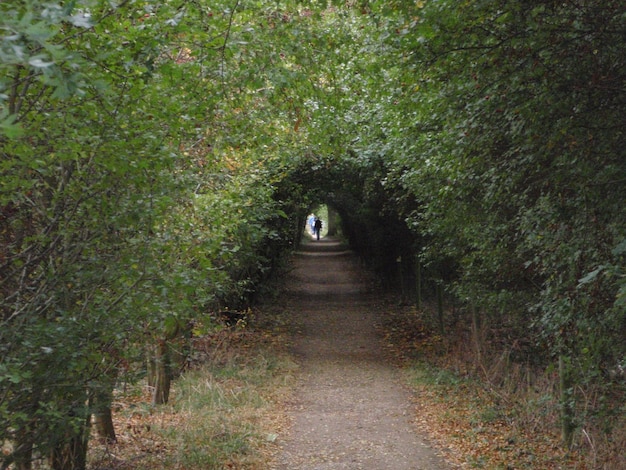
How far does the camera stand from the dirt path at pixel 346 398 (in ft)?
31.9

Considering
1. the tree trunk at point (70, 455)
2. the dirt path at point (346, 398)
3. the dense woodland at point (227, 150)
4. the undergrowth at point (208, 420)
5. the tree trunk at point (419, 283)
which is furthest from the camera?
the tree trunk at point (419, 283)

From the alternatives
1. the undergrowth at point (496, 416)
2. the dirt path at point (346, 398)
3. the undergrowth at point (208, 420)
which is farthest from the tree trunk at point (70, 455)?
the undergrowth at point (496, 416)

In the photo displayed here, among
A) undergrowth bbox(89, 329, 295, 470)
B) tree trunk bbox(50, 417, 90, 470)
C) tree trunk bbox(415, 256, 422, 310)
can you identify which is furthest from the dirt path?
tree trunk bbox(50, 417, 90, 470)

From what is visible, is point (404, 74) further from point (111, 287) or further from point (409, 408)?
point (409, 408)

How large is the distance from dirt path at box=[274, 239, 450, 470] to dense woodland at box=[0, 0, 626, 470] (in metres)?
2.50

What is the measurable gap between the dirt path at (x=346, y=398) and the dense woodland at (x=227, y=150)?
98.6 inches

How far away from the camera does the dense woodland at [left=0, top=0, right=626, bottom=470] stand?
5.13 m

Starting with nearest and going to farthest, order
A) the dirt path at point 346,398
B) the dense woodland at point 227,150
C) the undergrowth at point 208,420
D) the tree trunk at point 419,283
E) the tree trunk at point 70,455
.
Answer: the dense woodland at point 227,150 < the tree trunk at point 70,455 < the undergrowth at point 208,420 < the dirt path at point 346,398 < the tree trunk at point 419,283

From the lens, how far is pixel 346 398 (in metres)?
13.6

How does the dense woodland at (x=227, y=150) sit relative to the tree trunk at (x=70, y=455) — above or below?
above

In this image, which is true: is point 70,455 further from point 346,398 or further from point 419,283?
point 419,283

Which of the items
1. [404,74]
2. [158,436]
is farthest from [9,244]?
[158,436]

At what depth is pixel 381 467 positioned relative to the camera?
9164 mm

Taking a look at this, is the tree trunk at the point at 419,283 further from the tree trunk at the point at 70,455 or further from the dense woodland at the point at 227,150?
the tree trunk at the point at 70,455
